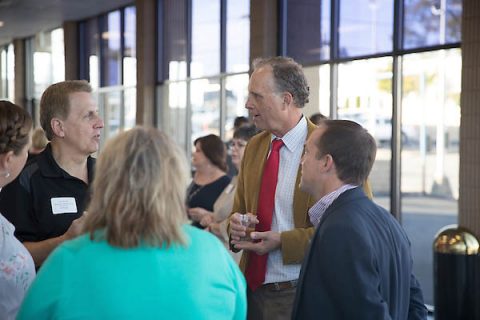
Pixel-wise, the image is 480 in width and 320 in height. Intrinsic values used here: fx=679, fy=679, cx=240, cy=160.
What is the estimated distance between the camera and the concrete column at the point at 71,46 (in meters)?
15.4

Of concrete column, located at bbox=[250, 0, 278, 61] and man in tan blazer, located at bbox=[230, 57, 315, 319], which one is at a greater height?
concrete column, located at bbox=[250, 0, 278, 61]

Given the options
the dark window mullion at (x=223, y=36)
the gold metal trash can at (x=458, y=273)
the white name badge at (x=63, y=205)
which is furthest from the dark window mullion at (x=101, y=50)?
the gold metal trash can at (x=458, y=273)

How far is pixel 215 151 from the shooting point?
530cm

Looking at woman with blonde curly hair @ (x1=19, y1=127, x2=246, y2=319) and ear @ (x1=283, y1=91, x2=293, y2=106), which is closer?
woman with blonde curly hair @ (x1=19, y1=127, x2=246, y2=319)

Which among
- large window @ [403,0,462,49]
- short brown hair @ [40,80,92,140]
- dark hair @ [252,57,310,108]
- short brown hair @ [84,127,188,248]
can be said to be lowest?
short brown hair @ [84,127,188,248]

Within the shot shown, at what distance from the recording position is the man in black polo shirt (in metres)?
2.53

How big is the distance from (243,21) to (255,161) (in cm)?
711

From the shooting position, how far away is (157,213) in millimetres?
1547

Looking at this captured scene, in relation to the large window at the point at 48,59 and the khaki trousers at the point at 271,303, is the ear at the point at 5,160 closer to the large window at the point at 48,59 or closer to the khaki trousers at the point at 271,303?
the khaki trousers at the point at 271,303

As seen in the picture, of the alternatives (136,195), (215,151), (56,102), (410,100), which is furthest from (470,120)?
(136,195)

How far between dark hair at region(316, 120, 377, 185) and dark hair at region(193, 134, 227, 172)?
311 cm

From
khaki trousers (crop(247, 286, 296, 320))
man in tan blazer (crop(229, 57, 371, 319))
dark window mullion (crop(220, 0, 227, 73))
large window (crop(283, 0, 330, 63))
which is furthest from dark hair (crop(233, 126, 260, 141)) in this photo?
dark window mullion (crop(220, 0, 227, 73))

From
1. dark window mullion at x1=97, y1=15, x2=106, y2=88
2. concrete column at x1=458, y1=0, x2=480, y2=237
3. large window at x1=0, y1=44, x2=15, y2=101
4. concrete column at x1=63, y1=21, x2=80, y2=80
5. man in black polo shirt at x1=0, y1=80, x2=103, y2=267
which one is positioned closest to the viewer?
man in black polo shirt at x1=0, y1=80, x2=103, y2=267

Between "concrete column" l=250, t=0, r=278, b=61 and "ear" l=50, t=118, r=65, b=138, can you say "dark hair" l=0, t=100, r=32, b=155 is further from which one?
"concrete column" l=250, t=0, r=278, b=61
